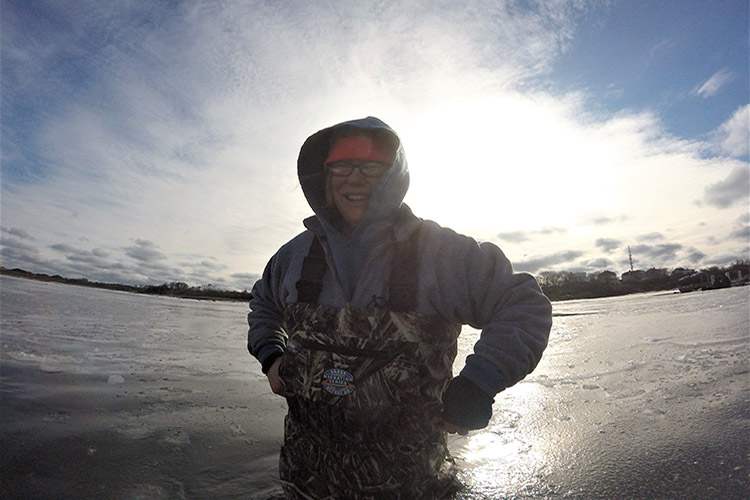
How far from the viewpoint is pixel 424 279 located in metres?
1.71

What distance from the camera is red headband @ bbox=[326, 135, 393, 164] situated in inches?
79.5

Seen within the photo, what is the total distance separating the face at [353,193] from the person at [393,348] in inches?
3.7

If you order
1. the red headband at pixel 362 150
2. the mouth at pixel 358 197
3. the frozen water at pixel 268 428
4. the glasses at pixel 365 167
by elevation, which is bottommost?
the frozen water at pixel 268 428

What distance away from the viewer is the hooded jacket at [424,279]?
1506 mm

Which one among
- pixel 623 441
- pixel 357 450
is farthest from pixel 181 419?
pixel 623 441

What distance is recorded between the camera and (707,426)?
3.28m

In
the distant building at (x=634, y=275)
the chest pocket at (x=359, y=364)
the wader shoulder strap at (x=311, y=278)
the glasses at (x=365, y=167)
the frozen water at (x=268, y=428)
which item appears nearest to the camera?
the chest pocket at (x=359, y=364)

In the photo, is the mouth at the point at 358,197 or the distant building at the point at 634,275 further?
the distant building at the point at 634,275

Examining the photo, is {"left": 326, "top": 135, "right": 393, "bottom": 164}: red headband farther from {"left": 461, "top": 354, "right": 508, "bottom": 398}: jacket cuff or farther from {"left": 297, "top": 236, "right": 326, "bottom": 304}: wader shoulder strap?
{"left": 461, "top": 354, "right": 508, "bottom": 398}: jacket cuff

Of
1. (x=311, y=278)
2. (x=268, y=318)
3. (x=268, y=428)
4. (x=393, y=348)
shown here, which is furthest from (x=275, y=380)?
(x=268, y=428)

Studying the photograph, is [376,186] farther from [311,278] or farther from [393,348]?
[393,348]

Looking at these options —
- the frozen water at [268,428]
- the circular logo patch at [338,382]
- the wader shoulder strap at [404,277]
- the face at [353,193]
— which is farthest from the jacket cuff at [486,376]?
the frozen water at [268,428]

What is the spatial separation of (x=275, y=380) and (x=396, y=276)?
830 mm

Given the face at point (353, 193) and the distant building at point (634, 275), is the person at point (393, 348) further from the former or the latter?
the distant building at point (634, 275)
